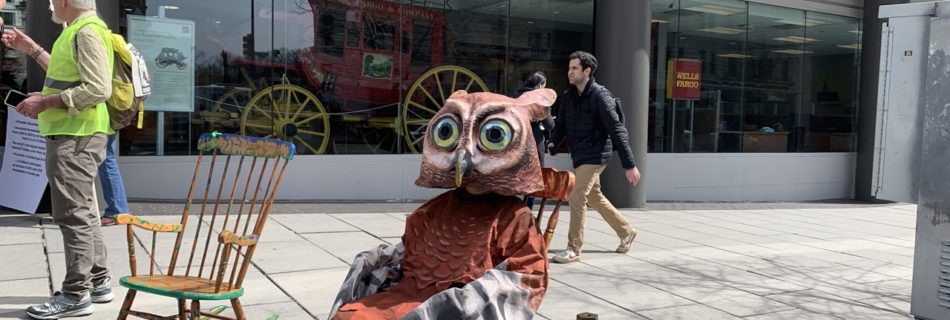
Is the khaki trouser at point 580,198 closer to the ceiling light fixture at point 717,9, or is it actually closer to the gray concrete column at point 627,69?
the gray concrete column at point 627,69

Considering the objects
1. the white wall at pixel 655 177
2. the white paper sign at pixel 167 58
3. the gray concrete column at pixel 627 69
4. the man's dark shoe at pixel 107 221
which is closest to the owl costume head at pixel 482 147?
the man's dark shoe at pixel 107 221

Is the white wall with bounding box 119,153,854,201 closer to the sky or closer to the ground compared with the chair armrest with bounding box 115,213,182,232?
closer to the ground

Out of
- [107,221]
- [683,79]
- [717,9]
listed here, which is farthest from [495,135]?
[717,9]

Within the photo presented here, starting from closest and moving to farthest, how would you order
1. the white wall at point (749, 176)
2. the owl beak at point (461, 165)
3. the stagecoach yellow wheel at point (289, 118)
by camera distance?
the owl beak at point (461, 165) < the stagecoach yellow wheel at point (289, 118) < the white wall at point (749, 176)

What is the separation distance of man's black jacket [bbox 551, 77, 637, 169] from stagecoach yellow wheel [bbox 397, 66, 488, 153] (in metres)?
4.17

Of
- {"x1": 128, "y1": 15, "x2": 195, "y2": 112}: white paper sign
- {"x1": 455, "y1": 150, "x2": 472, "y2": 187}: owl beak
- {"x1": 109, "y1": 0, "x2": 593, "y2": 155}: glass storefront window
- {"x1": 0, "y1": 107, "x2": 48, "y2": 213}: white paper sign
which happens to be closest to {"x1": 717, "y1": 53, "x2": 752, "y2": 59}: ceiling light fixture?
{"x1": 109, "y1": 0, "x2": 593, "y2": 155}: glass storefront window

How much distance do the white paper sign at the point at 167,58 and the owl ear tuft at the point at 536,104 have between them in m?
7.20

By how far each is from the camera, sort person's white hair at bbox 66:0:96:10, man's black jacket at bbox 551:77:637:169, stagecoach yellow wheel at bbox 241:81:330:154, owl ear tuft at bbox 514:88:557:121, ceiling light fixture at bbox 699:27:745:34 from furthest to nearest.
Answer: ceiling light fixture at bbox 699:27:745:34, stagecoach yellow wheel at bbox 241:81:330:154, man's black jacket at bbox 551:77:637:169, person's white hair at bbox 66:0:96:10, owl ear tuft at bbox 514:88:557:121

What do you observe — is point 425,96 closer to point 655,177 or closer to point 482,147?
point 655,177

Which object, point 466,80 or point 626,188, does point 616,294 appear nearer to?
point 626,188

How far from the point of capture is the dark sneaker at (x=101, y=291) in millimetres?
4469

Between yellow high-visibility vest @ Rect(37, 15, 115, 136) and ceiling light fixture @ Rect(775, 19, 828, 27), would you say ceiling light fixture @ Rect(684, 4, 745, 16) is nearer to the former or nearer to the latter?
ceiling light fixture @ Rect(775, 19, 828, 27)

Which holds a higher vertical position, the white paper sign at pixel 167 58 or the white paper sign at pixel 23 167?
the white paper sign at pixel 167 58

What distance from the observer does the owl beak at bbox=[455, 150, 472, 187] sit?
2.67 metres
